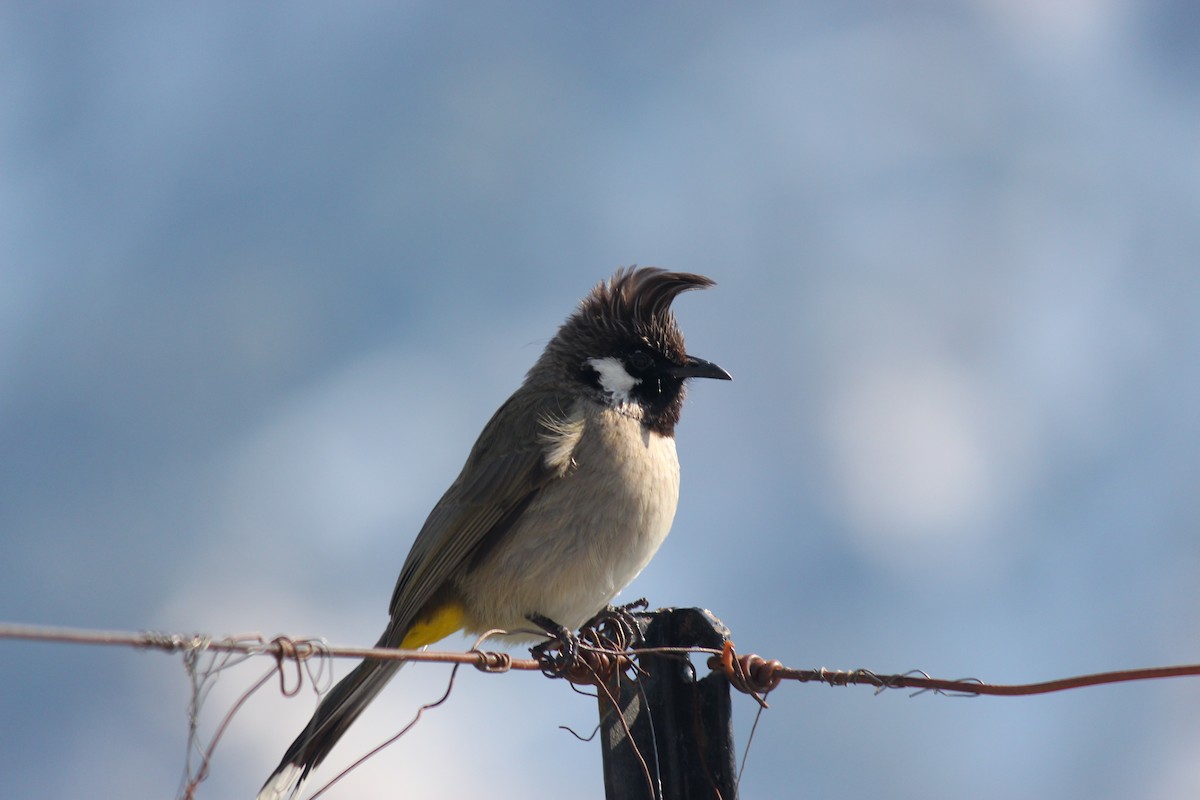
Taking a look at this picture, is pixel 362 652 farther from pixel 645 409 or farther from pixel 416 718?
pixel 645 409

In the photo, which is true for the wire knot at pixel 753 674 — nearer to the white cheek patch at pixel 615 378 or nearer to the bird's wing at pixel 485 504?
the bird's wing at pixel 485 504

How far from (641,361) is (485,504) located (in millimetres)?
1035

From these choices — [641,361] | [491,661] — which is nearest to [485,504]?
[641,361]

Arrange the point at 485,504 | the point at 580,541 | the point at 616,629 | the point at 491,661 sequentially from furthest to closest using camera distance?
the point at 485,504
the point at 580,541
the point at 616,629
the point at 491,661

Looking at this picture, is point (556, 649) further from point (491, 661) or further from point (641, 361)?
point (641, 361)

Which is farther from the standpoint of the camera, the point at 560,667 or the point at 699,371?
the point at 699,371

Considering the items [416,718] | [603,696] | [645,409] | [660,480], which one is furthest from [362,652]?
[645,409]

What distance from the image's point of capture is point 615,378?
17.1ft

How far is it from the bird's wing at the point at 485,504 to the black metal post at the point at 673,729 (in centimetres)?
145

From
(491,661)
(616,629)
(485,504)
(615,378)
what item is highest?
(615,378)

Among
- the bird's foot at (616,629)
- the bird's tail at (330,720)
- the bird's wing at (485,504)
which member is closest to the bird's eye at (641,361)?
the bird's wing at (485,504)

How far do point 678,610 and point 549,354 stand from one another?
245cm

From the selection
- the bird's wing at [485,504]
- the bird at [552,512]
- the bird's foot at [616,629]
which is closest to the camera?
the bird's foot at [616,629]

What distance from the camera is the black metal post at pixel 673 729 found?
3129 millimetres
